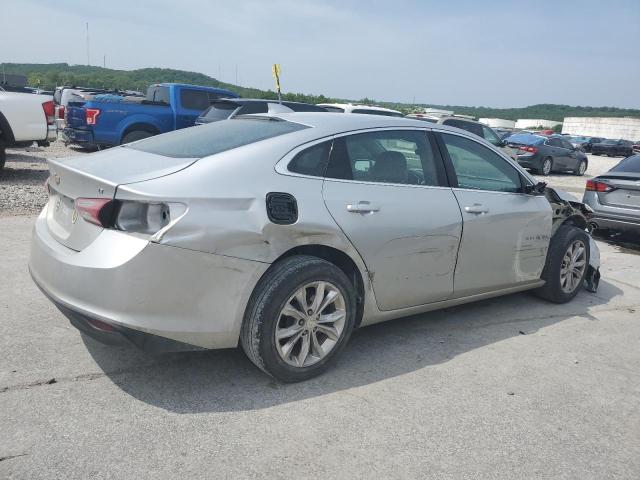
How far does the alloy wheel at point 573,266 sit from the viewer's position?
524 centimetres

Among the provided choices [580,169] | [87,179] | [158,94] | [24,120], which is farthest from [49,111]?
[580,169]

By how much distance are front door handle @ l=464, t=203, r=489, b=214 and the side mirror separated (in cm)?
72

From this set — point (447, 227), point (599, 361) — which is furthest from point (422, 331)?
point (599, 361)

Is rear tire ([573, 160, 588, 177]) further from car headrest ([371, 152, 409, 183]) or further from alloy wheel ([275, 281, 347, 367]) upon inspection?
alloy wheel ([275, 281, 347, 367])

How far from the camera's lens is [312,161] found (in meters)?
3.46

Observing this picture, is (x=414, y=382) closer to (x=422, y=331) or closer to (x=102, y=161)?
(x=422, y=331)

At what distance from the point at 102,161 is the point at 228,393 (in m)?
1.57

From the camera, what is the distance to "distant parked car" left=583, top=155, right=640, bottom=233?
7773 millimetres

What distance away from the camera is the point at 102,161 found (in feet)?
11.1

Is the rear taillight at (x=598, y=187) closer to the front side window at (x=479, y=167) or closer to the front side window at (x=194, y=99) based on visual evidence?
the front side window at (x=479, y=167)


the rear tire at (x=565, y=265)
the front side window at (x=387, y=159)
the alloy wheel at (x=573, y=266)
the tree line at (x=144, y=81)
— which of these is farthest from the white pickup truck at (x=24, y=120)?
the tree line at (x=144, y=81)

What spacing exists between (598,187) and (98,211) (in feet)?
24.6

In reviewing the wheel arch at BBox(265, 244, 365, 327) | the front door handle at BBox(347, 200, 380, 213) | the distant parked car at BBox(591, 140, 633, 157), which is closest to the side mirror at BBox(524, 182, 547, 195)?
the front door handle at BBox(347, 200, 380, 213)

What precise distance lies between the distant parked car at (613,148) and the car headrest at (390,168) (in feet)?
153
